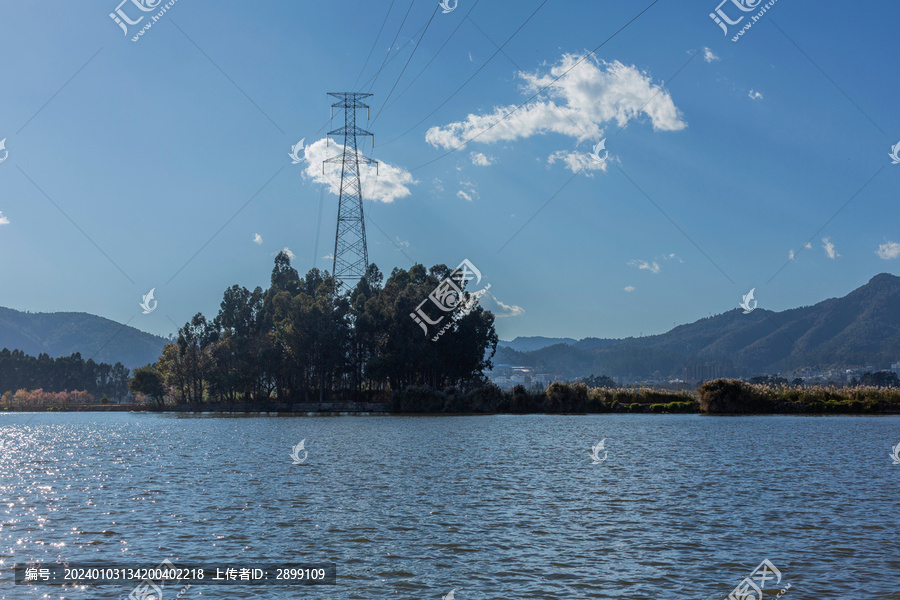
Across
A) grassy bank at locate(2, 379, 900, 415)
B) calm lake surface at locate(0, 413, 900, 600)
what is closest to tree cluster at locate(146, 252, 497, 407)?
grassy bank at locate(2, 379, 900, 415)

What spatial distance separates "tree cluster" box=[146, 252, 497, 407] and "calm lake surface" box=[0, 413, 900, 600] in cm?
6218

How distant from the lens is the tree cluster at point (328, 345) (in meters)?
107

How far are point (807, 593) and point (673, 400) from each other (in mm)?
95358

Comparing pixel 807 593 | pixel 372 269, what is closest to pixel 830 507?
pixel 807 593

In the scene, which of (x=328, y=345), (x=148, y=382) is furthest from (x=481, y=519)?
(x=148, y=382)

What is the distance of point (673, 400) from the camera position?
105938 millimetres

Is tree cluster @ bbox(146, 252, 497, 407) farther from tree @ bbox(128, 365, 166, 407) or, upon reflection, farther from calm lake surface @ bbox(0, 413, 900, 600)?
calm lake surface @ bbox(0, 413, 900, 600)

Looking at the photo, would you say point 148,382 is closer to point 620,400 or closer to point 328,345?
point 328,345

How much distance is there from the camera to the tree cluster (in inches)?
4225

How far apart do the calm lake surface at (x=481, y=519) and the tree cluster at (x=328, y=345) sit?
62.2m

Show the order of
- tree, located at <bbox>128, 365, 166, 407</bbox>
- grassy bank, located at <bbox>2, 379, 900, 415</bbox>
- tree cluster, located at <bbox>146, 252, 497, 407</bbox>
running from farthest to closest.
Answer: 1. tree, located at <bbox>128, 365, 166, 407</bbox>
2. tree cluster, located at <bbox>146, 252, 497, 407</bbox>
3. grassy bank, located at <bbox>2, 379, 900, 415</bbox>

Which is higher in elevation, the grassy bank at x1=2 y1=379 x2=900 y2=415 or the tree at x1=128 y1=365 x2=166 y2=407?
the tree at x1=128 y1=365 x2=166 y2=407

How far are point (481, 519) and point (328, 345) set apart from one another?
87537mm

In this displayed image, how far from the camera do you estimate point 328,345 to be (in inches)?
4247
